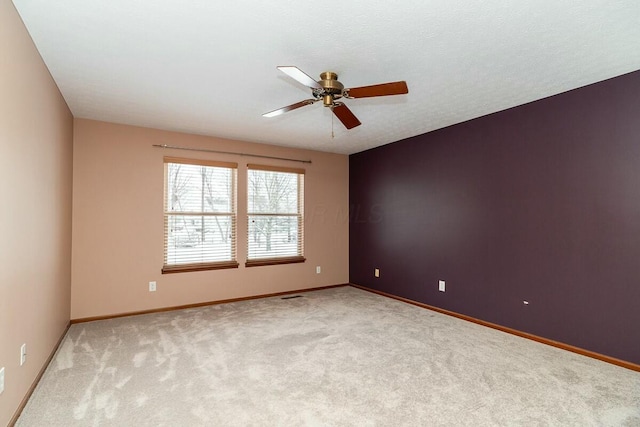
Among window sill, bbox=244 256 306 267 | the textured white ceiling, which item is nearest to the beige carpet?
window sill, bbox=244 256 306 267

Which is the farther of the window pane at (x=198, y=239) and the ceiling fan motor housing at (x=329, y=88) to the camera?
the window pane at (x=198, y=239)

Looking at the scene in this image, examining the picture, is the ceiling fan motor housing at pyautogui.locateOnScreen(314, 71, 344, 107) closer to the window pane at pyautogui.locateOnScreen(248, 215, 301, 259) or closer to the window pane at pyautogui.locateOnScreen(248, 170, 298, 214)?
the window pane at pyautogui.locateOnScreen(248, 170, 298, 214)

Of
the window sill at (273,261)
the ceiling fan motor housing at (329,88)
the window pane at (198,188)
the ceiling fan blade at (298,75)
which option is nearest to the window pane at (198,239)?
the window pane at (198,188)

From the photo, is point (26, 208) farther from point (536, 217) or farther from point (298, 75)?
point (536, 217)

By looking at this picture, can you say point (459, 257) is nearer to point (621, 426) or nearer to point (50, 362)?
point (621, 426)

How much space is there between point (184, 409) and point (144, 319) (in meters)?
2.33

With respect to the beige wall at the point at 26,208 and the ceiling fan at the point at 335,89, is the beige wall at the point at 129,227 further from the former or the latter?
the ceiling fan at the point at 335,89

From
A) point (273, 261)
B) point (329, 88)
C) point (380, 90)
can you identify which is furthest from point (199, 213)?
point (380, 90)

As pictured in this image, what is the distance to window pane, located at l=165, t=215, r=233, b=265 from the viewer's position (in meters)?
4.64

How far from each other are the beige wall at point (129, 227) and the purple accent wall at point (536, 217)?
2.46 m

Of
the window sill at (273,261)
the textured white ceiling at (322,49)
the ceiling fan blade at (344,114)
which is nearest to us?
the textured white ceiling at (322,49)

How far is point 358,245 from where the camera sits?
6.03m

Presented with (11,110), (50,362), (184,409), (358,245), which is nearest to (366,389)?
(184,409)

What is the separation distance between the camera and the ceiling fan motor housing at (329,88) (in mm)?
2496
